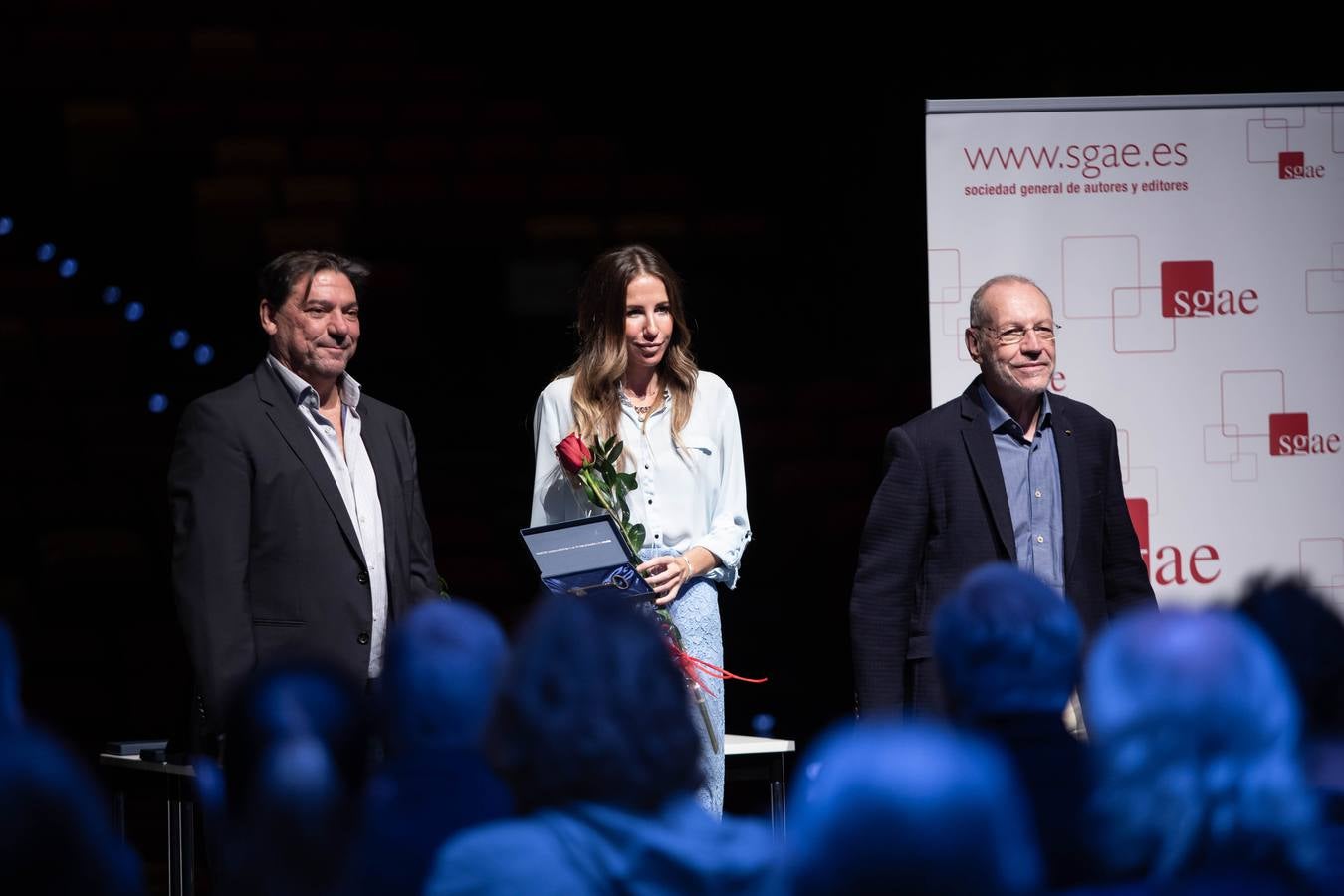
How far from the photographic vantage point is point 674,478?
360cm

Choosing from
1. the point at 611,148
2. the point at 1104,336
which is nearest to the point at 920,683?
the point at 1104,336

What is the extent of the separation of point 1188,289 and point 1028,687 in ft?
9.89

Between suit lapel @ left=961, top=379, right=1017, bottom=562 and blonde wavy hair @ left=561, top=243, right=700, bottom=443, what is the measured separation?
0.66 metres

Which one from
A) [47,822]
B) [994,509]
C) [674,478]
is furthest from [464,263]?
[47,822]

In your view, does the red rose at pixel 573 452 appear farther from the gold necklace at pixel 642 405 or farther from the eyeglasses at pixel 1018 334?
the eyeglasses at pixel 1018 334

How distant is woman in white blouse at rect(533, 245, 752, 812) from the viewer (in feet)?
11.7

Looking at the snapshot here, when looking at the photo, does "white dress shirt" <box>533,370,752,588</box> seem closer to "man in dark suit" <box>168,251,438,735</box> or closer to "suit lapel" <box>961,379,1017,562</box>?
"man in dark suit" <box>168,251,438,735</box>

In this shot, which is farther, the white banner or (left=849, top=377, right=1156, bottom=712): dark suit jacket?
the white banner

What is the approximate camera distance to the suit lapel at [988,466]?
327 cm

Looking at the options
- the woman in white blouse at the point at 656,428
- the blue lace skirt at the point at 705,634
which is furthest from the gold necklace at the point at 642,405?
the blue lace skirt at the point at 705,634

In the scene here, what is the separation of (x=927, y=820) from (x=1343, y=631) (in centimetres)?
78

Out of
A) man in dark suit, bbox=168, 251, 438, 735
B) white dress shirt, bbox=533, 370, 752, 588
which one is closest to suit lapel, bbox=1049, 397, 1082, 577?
white dress shirt, bbox=533, 370, 752, 588

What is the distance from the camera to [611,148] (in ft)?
20.8

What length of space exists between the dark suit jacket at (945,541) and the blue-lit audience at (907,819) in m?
2.13
